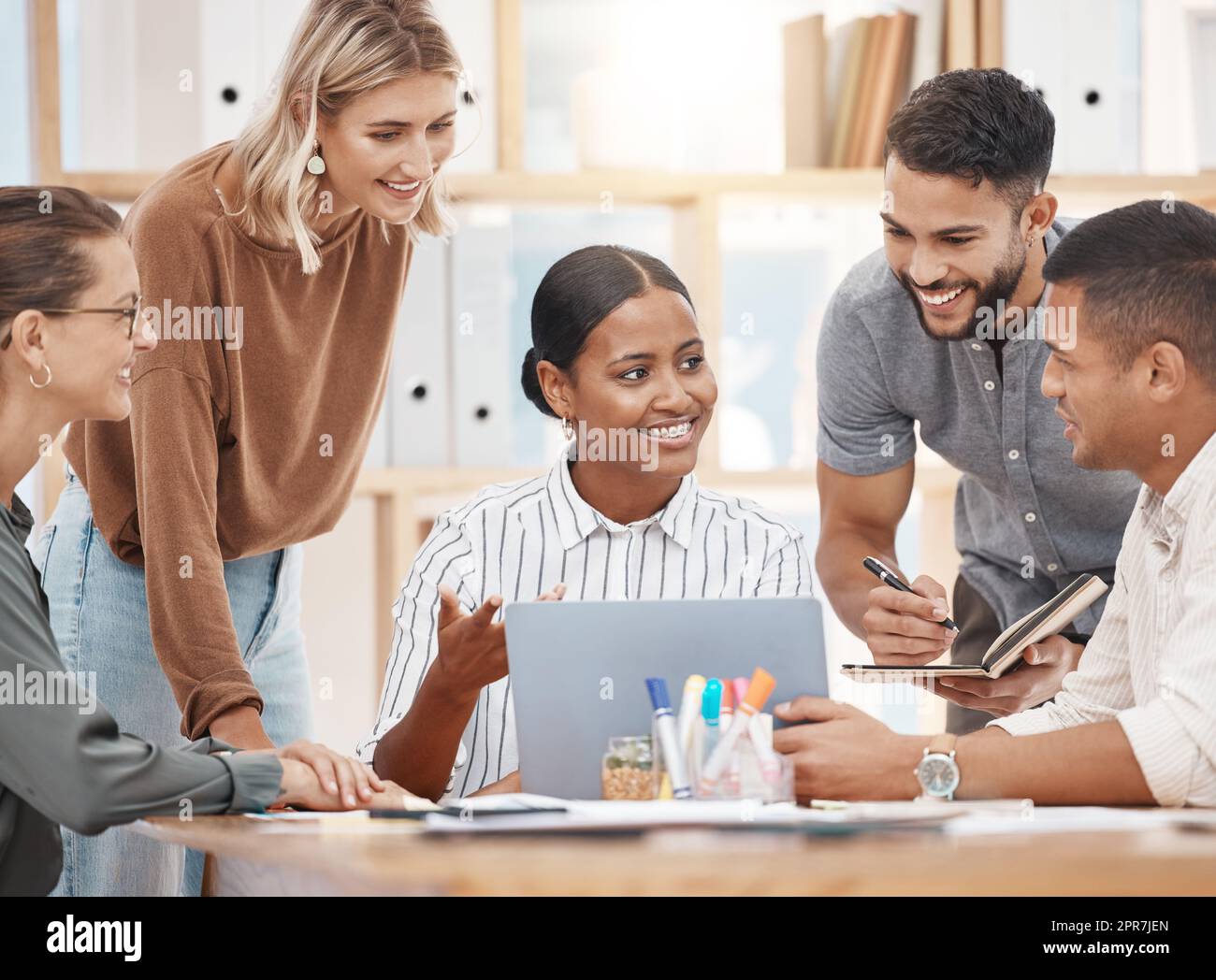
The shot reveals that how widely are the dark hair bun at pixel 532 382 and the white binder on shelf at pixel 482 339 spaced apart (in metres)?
0.73

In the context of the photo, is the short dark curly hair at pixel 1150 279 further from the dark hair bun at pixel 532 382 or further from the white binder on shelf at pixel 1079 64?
the white binder on shelf at pixel 1079 64

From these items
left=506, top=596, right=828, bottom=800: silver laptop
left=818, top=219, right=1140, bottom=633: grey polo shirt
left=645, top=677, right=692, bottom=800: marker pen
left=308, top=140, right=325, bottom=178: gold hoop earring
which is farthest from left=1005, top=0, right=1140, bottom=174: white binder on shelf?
left=645, top=677, right=692, bottom=800: marker pen

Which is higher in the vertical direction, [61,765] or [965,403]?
[965,403]

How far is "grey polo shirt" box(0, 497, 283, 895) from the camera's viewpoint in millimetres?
1220

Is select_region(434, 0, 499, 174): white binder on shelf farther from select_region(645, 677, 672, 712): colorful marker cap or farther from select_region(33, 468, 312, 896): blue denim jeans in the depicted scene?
Result: select_region(645, 677, 672, 712): colorful marker cap

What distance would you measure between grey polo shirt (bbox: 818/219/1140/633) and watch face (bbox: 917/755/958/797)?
90cm

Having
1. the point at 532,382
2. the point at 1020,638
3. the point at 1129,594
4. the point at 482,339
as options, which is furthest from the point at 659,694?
the point at 482,339

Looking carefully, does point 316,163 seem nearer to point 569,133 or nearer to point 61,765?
point 61,765

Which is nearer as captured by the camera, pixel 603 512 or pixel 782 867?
pixel 782 867

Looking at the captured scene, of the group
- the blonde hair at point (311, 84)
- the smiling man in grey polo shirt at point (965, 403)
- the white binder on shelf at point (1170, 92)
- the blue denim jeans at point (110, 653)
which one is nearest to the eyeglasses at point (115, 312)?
the blonde hair at point (311, 84)

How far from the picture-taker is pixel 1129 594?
1.66 m

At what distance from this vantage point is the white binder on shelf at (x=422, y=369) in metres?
2.82

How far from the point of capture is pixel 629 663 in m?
1.40

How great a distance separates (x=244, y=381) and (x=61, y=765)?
2.77 ft
